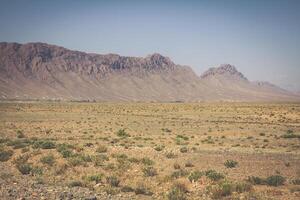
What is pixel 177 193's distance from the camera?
13078mm

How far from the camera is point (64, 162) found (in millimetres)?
19609

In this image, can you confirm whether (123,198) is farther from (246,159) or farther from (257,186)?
(246,159)

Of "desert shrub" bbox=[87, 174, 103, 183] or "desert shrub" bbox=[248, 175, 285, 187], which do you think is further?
"desert shrub" bbox=[87, 174, 103, 183]

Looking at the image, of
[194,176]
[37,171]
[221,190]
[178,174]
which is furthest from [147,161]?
[221,190]

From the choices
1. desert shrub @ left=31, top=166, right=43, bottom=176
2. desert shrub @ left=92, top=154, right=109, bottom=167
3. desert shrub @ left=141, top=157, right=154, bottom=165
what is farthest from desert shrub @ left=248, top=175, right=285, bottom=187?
desert shrub @ left=31, top=166, right=43, bottom=176

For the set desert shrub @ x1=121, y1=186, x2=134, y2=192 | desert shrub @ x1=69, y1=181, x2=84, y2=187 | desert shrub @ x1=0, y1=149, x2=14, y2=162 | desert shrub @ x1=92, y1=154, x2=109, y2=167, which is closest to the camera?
desert shrub @ x1=121, y1=186, x2=134, y2=192

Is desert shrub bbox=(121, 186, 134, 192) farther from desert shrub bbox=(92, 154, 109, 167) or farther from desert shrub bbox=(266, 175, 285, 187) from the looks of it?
desert shrub bbox=(266, 175, 285, 187)

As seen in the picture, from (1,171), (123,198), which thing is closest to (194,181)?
(123,198)

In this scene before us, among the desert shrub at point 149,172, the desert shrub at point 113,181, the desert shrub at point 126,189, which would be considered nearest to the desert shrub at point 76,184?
the desert shrub at point 113,181

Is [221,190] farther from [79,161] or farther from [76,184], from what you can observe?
[79,161]

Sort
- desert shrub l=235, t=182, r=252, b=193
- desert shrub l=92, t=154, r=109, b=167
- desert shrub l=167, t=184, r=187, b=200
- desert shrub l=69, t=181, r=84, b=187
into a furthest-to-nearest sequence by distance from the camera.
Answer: desert shrub l=92, t=154, r=109, b=167 < desert shrub l=69, t=181, r=84, b=187 < desert shrub l=235, t=182, r=252, b=193 < desert shrub l=167, t=184, r=187, b=200

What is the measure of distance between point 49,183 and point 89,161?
4.87 metres

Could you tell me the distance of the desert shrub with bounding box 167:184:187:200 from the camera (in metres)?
12.6

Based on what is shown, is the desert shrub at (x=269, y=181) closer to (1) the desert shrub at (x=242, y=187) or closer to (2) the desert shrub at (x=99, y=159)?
(1) the desert shrub at (x=242, y=187)
